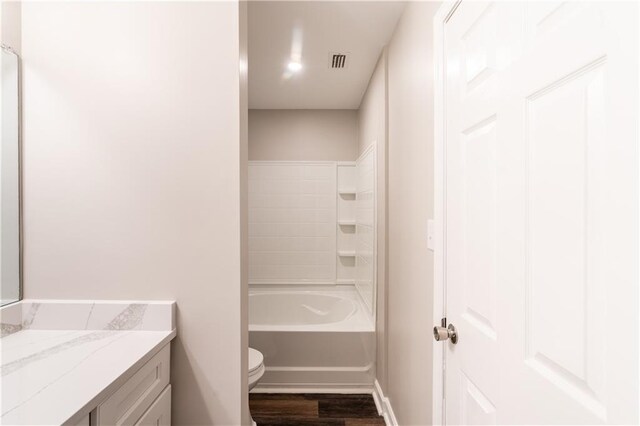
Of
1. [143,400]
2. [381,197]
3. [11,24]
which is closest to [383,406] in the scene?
[381,197]

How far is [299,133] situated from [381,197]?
1.59 meters

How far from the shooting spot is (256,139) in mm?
3666

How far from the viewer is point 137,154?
133cm

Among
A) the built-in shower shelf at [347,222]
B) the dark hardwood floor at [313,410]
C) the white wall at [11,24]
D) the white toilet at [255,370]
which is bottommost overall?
the dark hardwood floor at [313,410]

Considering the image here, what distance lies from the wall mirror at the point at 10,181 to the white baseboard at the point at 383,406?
1.99 metres

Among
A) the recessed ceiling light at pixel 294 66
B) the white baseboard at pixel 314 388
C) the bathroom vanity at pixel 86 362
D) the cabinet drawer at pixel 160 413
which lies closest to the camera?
the bathroom vanity at pixel 86 362

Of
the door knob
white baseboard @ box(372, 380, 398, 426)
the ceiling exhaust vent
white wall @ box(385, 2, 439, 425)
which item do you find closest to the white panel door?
the door knob

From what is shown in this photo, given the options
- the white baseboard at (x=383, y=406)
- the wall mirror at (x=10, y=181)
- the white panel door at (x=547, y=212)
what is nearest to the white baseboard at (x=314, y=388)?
the white baseboard at (x=383, y=406)

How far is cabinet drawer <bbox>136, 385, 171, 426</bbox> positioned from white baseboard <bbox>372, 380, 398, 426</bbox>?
1329mm

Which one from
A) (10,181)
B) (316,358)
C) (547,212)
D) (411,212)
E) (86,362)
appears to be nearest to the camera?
(547,212)

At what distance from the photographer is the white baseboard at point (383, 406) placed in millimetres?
2143

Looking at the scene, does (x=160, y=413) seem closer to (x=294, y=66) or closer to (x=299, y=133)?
(x=294, y=66)

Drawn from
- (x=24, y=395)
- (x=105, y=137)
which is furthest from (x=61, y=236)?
(x=24, y=395)

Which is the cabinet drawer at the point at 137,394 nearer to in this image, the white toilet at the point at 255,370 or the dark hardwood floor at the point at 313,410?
the white toilet at the point at 255,370
